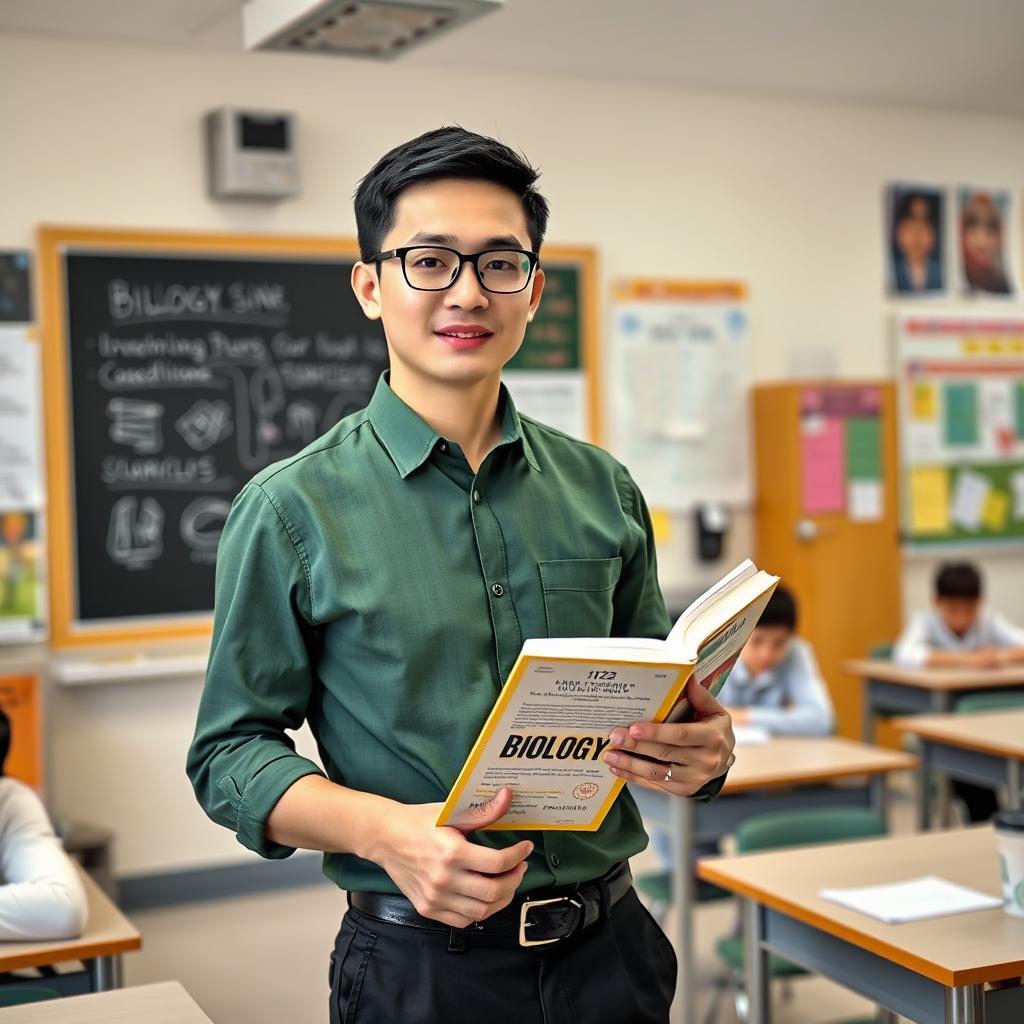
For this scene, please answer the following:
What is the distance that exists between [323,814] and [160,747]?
12.6ft

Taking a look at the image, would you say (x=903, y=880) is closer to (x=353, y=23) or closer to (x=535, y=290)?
(x=535, y=290)

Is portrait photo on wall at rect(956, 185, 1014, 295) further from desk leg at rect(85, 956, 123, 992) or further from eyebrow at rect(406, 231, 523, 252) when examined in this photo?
eyebrow at rect(406, 231, 523, 252)

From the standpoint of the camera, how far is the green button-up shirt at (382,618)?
1.37 meters

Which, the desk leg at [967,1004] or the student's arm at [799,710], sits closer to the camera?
the desk leg at [967,1004]

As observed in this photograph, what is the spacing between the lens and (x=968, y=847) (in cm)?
271

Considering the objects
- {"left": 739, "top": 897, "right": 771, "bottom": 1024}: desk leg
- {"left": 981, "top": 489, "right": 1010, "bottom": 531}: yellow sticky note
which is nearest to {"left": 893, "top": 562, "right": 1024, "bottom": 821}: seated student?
{"left": 981, "top": 489, "right": 1010, "bottom": 531}: yellow sticky note

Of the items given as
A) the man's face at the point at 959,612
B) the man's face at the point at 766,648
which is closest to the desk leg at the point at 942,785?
the man's face at the point at 959,612

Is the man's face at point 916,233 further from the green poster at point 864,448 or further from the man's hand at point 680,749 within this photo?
the man's hand at point 680,749

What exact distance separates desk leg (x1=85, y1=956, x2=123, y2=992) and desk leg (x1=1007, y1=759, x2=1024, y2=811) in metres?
2.44

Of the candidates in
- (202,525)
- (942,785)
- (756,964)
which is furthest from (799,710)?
(202,525)

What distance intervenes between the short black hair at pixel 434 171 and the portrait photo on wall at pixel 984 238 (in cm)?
560

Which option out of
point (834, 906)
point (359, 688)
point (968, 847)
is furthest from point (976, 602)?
point (359, 688)

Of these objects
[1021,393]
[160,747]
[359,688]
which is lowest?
[160,747]

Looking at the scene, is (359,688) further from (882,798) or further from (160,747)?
(160,747)
